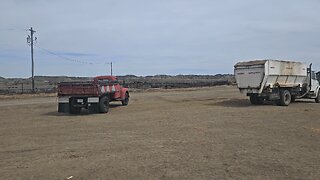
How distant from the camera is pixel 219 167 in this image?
8.27m

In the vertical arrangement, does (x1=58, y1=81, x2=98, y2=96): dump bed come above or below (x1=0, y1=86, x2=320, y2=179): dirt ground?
above

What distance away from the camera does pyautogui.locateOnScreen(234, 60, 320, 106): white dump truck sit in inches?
981

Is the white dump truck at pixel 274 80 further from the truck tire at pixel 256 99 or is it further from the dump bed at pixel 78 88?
the dump bed at pixel 78 88

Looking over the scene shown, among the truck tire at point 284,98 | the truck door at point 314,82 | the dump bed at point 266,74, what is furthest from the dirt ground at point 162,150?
the truck door at point 314,82

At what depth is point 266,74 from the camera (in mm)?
24672

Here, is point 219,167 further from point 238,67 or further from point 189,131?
point 238,67

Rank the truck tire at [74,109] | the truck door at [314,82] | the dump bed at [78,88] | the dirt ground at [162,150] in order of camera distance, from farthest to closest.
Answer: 1. the truck door at [314,82]
2. the truck tire at [74,109]
3. the dump bed at [78,88]
4. the dirt ground at [162,150]

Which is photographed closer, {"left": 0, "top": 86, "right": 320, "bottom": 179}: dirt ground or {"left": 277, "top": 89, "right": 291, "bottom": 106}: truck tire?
{"left": 0, "top": 86, "right": 320, "bottom": 179}: dirt ground

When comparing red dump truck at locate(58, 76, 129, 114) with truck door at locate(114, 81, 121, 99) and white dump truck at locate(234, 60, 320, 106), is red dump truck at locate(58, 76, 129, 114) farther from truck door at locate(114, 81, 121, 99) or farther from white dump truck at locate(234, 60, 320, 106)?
white dump truck at locate(234, 60, 320, 106)

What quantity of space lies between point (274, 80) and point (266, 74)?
123 centimetres

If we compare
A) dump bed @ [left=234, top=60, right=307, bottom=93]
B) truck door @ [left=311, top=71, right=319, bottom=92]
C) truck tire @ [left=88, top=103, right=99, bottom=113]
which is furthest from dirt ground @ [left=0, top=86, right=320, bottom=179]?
truck door @ [left=311, top=71, right=319, bottom=92]

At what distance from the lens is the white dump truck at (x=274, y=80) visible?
24.9 m

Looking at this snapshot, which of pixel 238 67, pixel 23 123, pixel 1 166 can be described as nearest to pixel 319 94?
pixel 238 67

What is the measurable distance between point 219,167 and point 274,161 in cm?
135
